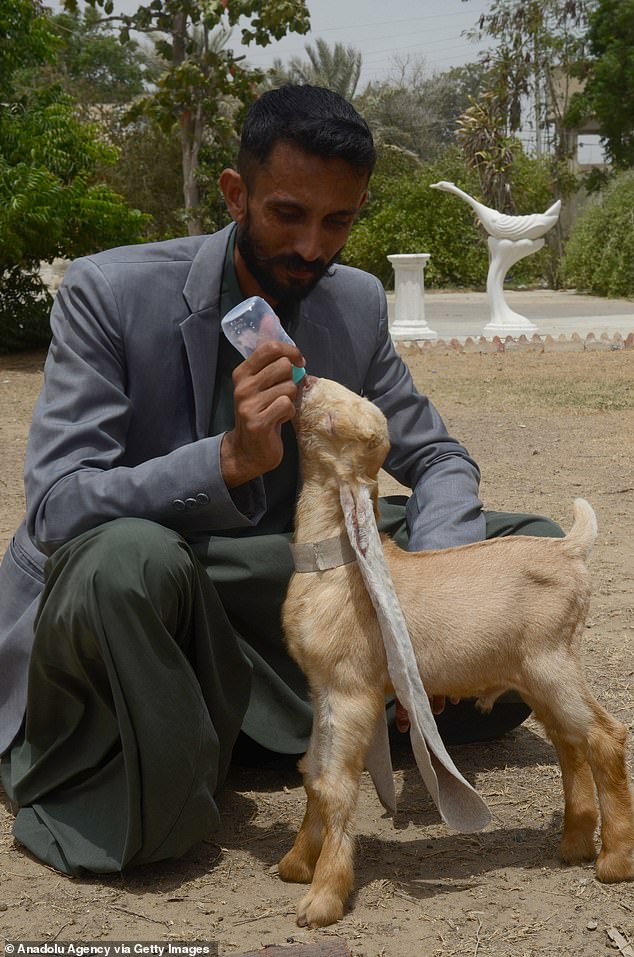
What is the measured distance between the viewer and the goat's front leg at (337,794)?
250 cm

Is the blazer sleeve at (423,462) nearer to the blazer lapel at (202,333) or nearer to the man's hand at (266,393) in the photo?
the blazer lapel at (202,333)

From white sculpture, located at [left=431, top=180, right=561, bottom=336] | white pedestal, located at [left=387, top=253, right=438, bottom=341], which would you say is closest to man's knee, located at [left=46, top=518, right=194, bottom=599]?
white pedestal, located at [left=387, top=253, right=438, bottom=341]

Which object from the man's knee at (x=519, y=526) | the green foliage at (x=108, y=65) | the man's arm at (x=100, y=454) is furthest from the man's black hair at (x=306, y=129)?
the green foliage at (x=108, y=65)

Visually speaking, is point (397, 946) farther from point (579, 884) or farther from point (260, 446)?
point (260, 446)

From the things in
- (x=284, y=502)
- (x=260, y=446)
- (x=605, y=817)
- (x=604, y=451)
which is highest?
(x=260, y=446)

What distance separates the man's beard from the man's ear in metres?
0.04

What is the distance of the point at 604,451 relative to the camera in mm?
8484

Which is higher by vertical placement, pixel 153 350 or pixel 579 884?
pixel 153 350

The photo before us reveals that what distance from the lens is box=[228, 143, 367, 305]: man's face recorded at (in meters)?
2.86

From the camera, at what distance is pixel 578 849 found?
2793 millimetres

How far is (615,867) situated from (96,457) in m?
1.68

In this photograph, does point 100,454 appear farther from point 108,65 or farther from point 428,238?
point 108,65

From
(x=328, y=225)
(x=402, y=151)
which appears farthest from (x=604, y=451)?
(x=402, y=151)

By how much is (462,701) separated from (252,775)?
736 mm
